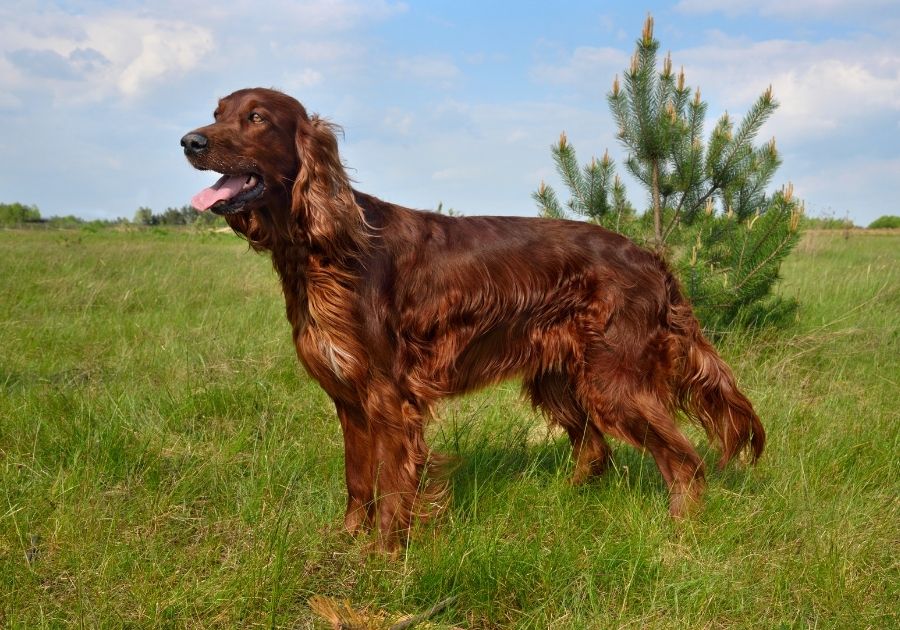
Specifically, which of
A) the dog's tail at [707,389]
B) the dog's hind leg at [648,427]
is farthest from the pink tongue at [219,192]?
the dog's tail at [707,389]

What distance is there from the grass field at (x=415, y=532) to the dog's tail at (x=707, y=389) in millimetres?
173

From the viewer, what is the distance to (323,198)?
8.70ft

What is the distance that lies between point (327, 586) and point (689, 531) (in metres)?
1.34

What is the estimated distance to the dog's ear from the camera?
2.65 metres

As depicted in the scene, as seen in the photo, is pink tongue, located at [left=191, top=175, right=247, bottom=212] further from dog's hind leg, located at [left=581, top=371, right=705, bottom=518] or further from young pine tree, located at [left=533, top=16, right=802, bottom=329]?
young pine tree, located at [left=533, top=16, right=802, bottom=329]

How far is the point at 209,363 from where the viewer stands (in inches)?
182

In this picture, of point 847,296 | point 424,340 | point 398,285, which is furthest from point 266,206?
point 847,296

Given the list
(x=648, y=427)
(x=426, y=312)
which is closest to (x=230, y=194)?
(x=426, y=312)

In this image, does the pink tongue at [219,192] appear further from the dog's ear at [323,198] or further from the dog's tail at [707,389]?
the dog's tail at [707,389]

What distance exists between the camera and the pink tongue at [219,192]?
2.52m

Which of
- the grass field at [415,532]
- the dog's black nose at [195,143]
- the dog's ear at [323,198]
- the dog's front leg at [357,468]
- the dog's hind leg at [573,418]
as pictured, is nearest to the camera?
the grass field at [415,532]

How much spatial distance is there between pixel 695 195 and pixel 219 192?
3801 mm

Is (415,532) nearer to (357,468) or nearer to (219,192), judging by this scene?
(357,468)

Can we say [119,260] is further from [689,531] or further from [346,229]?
[689,531]
